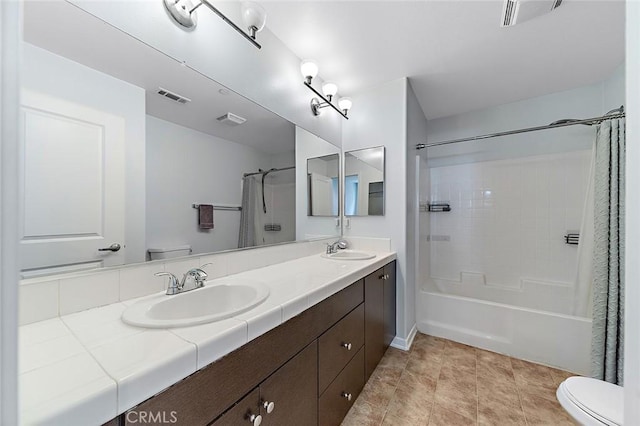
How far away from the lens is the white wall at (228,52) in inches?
38.4

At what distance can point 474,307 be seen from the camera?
2158mm

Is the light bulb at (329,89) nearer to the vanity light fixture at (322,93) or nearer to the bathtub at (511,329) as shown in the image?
the vanity light fixture at (322,93)

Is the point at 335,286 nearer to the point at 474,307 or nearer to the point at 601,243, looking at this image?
the point at 474,307

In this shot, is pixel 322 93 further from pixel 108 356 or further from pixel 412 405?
pixel 412 405

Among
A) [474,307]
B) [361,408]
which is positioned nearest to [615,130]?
[474,307]

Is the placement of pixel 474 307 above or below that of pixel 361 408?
above

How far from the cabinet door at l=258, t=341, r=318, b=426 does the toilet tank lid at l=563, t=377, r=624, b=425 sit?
104cm

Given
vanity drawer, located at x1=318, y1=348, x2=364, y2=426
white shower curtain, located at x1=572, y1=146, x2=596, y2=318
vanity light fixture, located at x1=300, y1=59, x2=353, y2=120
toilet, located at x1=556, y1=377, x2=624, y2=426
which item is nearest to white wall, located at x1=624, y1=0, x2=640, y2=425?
toilet, located at x1=556, y1=377, x2=624, y2=426

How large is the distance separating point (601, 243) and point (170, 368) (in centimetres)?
245

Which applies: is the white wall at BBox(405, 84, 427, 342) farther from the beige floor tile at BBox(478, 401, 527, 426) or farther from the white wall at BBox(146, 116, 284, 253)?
the white wall at BBox(146, 116, 284, 253)

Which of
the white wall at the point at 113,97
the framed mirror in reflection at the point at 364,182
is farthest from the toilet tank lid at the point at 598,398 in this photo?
the white wall at the point at 113,97

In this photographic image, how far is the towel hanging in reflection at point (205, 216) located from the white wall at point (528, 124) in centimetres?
281

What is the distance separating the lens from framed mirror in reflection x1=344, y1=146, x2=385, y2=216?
2230 millimetres

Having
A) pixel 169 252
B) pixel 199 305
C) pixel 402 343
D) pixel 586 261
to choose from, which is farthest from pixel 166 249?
pixel 586 261
